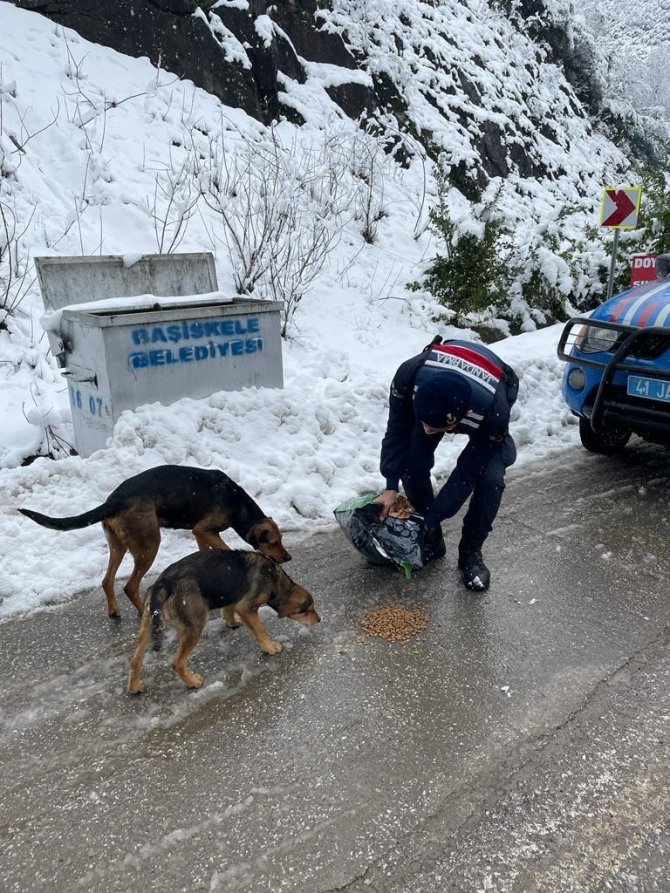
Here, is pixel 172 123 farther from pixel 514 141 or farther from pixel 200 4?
pixel 514 141

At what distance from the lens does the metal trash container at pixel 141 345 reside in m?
4.46

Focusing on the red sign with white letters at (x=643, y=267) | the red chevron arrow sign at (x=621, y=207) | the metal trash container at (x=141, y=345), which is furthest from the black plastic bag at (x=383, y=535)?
the red chevron arrow sign at (x=621, y=207)

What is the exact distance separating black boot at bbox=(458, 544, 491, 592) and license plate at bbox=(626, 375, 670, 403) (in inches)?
70.3

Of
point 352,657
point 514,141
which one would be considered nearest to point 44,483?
point 352,657

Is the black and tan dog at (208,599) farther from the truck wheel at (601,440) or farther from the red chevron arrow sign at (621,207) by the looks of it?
the red chevron arrow sign at (621,207)

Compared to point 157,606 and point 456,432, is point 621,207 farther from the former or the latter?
point 157,606

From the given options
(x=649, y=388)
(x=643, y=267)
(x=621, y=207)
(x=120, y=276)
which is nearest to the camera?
(x=649, y=388)

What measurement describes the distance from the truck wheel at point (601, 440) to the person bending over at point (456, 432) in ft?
6.68

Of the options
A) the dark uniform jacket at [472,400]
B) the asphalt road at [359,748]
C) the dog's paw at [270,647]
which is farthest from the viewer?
the dark uniform jacket at [472,400]

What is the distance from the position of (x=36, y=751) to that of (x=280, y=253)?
6.76 m

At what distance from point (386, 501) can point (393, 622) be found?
27.1 inches

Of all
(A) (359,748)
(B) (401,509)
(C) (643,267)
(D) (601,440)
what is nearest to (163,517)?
(B) (401,509)

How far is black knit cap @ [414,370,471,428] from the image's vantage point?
10.0 feet

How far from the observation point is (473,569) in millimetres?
3613
